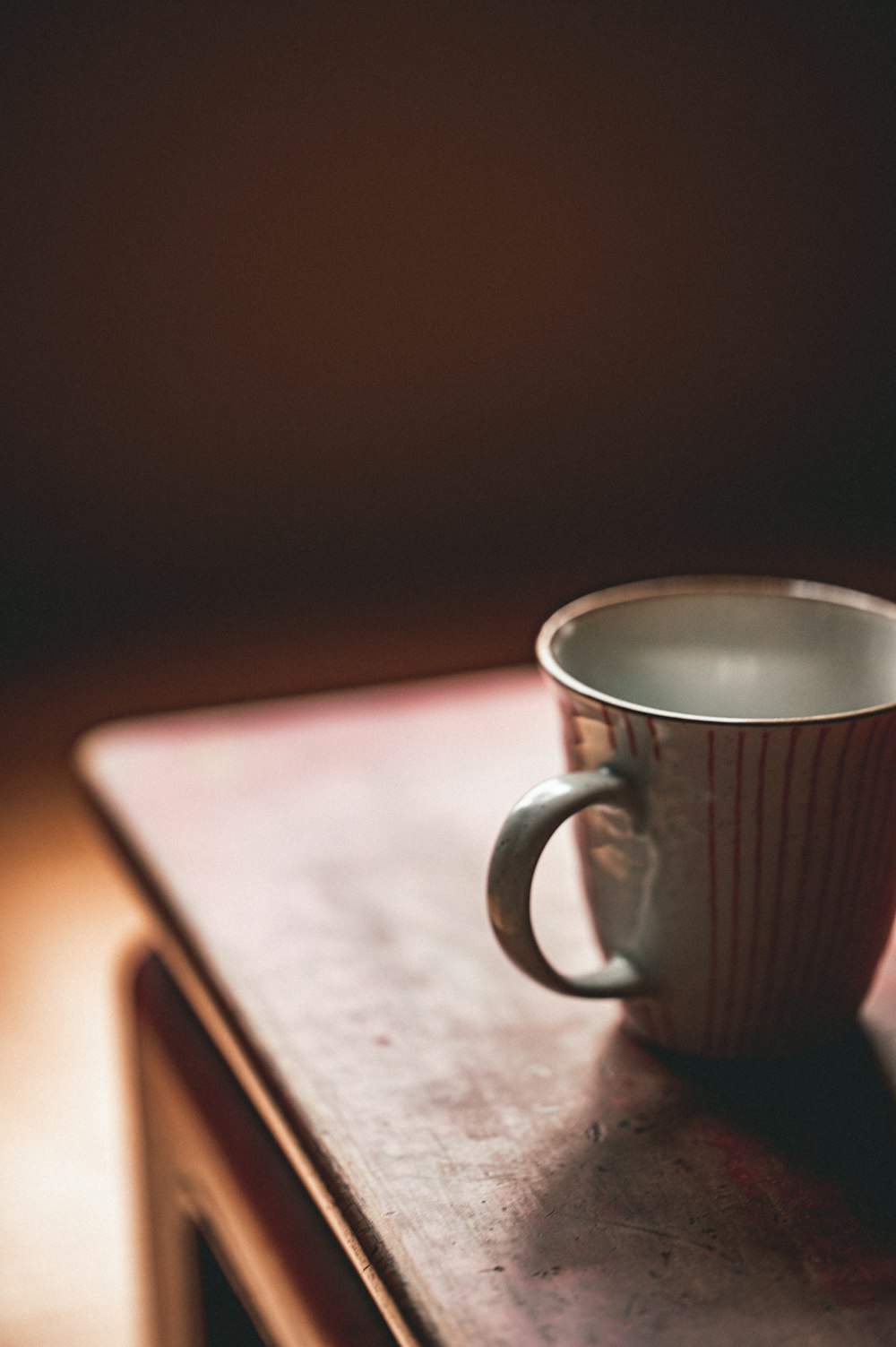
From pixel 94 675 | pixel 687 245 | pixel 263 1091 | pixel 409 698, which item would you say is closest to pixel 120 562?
pixel 94 675

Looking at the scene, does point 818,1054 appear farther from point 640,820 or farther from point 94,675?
point 94,675

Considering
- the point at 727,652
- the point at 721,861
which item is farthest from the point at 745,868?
the point at 727,652

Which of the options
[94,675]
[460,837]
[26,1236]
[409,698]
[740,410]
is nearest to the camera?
[460,837]

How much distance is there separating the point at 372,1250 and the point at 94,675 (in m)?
2.06

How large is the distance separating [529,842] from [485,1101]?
0.09m

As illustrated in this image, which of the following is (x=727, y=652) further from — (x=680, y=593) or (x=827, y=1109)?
(x=827, y=1109)

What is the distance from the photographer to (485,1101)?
1.27ft

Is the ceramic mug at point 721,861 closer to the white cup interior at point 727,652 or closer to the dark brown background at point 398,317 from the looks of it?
the white cup interior at point 727,652

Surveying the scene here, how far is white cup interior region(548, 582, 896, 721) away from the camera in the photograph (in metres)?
0.44

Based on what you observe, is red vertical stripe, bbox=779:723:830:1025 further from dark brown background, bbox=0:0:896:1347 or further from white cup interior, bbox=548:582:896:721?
dark brown background, bbox=0:0:896:1347

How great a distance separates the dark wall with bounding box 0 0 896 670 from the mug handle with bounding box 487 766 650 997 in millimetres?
2255

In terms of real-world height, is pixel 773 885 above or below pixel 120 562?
above

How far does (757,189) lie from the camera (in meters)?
2.99

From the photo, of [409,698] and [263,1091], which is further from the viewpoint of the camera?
[409,698]
